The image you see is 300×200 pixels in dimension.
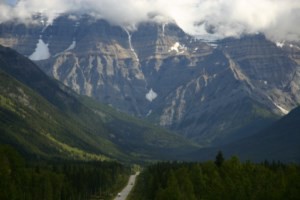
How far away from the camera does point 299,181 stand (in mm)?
152500

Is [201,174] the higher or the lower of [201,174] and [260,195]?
the higher

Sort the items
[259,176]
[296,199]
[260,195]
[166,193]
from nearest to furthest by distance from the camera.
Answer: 1. [296,199]
2. [260,195]
3. [166,193]
4. [259,176]

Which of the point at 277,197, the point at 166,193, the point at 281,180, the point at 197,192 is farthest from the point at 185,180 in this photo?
the point at 277,197

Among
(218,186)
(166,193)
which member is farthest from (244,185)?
(166,193)

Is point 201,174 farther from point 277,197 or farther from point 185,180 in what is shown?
point 277,197

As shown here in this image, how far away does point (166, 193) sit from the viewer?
175875 mm

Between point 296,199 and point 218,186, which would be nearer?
point 296,199

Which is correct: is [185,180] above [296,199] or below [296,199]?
above

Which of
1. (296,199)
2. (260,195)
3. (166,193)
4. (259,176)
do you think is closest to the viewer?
(296,199)

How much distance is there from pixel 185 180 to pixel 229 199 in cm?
2481

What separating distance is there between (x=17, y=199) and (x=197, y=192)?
49.1m

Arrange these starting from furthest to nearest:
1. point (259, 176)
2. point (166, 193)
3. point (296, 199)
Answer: point (259, 176) → point (166, 193) → point (296, 199)

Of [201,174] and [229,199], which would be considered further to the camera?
[201,174]

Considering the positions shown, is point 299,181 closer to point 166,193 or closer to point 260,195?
point 260,195
